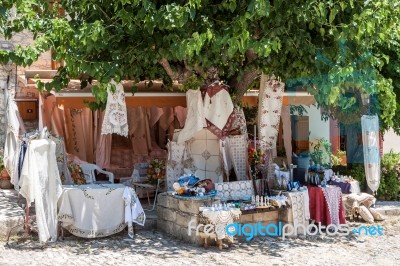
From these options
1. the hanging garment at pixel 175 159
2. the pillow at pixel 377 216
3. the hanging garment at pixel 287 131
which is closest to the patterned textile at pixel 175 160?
the hanging garment at pixel 175 159

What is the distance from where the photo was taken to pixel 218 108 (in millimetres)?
9930

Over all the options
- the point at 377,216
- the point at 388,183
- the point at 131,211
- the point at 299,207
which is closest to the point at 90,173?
the point at 131,211

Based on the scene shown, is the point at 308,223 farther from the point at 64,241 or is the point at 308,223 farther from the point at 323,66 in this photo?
the point at 64,241

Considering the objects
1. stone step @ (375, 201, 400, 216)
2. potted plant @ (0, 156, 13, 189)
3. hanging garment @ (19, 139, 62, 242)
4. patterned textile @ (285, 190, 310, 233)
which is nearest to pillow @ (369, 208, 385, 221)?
stone step @ (375, 201, 400, 216)

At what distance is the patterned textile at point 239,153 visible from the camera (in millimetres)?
10289

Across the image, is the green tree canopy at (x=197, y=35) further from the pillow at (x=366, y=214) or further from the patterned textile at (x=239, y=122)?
the pillow at (x=366, y=214)

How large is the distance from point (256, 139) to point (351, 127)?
4009 mm

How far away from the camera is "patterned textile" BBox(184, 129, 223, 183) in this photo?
34.3 ft

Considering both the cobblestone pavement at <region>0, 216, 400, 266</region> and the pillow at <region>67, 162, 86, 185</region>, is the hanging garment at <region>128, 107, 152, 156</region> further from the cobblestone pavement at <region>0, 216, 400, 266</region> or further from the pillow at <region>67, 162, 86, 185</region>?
the cobblestone pavement at <region>0, 216, 400, 266</region>

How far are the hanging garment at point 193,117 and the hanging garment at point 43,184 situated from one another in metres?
2.67

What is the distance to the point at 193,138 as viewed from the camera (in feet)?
34.6

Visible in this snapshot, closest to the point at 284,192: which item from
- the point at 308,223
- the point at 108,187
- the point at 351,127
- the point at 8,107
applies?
the point at 308,223

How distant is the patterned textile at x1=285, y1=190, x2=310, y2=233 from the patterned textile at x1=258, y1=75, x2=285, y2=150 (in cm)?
125

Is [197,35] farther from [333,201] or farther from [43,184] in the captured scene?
[333,201]
